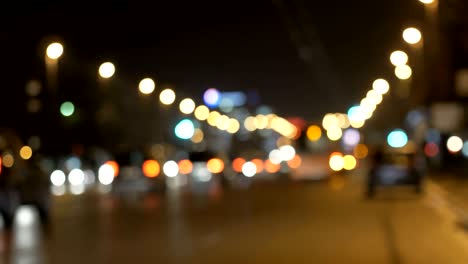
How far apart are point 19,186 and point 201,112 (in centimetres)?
9949

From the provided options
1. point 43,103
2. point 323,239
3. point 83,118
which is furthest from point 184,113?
point 323,239

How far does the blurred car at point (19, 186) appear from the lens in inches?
1148

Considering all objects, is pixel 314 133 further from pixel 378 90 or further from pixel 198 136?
pixel 198 136

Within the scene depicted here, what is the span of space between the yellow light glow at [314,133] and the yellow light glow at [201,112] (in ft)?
179

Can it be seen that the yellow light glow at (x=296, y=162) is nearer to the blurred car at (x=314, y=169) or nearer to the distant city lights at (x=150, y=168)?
the blurred car at (x=314, y=169)

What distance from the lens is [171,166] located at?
56250 mm

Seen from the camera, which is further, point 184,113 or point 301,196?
point 184,113

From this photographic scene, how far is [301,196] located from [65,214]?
40.4 ft

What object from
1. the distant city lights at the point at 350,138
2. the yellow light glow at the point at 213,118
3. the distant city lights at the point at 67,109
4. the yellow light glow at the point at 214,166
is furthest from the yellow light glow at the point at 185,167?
the yellow light glow at the point at 213,118

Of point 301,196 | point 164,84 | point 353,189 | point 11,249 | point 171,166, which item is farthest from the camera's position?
point 164,84

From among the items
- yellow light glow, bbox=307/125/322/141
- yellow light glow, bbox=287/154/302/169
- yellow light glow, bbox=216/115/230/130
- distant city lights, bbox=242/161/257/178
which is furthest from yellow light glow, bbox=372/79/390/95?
yellow light glow, bbox=216/115/230/130

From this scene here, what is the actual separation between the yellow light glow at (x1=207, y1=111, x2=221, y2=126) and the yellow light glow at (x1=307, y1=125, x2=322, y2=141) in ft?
217

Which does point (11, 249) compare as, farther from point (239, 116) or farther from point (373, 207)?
point (239, 116)

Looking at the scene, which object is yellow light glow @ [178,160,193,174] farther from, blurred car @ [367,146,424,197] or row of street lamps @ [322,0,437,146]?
Answer: blurred car @ [367,146,424,197]
